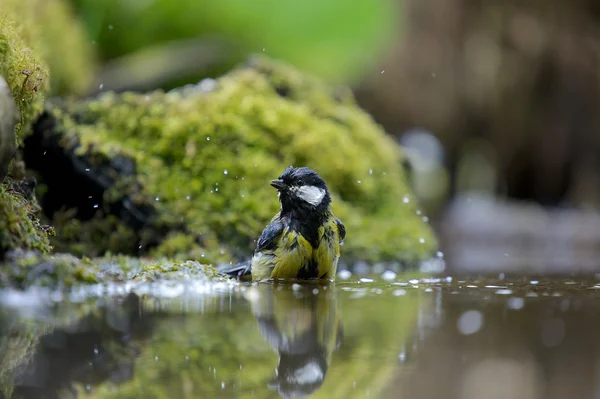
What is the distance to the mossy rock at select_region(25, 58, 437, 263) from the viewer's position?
4027 mm

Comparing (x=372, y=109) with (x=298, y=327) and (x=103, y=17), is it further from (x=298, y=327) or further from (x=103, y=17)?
(x=298, y=327)

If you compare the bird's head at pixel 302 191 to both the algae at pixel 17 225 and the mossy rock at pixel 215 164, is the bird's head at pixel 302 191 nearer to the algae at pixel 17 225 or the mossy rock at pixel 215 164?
the mossy rock at pixel 215 164

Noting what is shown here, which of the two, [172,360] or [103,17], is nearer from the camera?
Answer: [172,360]

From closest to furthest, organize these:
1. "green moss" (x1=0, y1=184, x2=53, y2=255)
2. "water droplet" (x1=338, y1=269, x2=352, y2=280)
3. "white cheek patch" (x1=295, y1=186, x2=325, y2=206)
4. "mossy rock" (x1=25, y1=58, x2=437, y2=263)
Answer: "green moss" (x1=0, y1=184, x2=53, y2=255) < "white cheek patch" (x1=295, y1=186, x2=325, y2=206) < "water droplet" (x1=338, y1=269, x2=352, y2=280) < "mossy rock" (x1=25, y1=58, x2=437, y2=263)

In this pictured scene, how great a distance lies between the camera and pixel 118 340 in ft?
5.56

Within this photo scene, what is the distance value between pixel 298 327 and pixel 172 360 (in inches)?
19.9

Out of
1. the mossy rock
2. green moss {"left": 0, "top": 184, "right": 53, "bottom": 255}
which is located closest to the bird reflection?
green moss {"left": 0, "top": 184, "right": 53, "bottom": 255}

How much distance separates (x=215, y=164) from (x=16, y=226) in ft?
6.96

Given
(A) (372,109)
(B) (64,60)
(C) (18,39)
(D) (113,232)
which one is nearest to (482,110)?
(A) (372,109)

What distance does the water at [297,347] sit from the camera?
134 cm

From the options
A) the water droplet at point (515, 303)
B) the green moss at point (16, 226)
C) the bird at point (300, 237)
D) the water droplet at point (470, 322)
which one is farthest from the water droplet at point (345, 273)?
the green moss at point (16, 226)

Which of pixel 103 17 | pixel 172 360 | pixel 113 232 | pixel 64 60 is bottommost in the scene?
pixel 172 360

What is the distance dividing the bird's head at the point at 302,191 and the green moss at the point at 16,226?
114 cm

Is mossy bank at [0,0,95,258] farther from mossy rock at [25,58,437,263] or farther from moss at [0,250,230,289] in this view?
mossy rock at [25,58,437,263]
